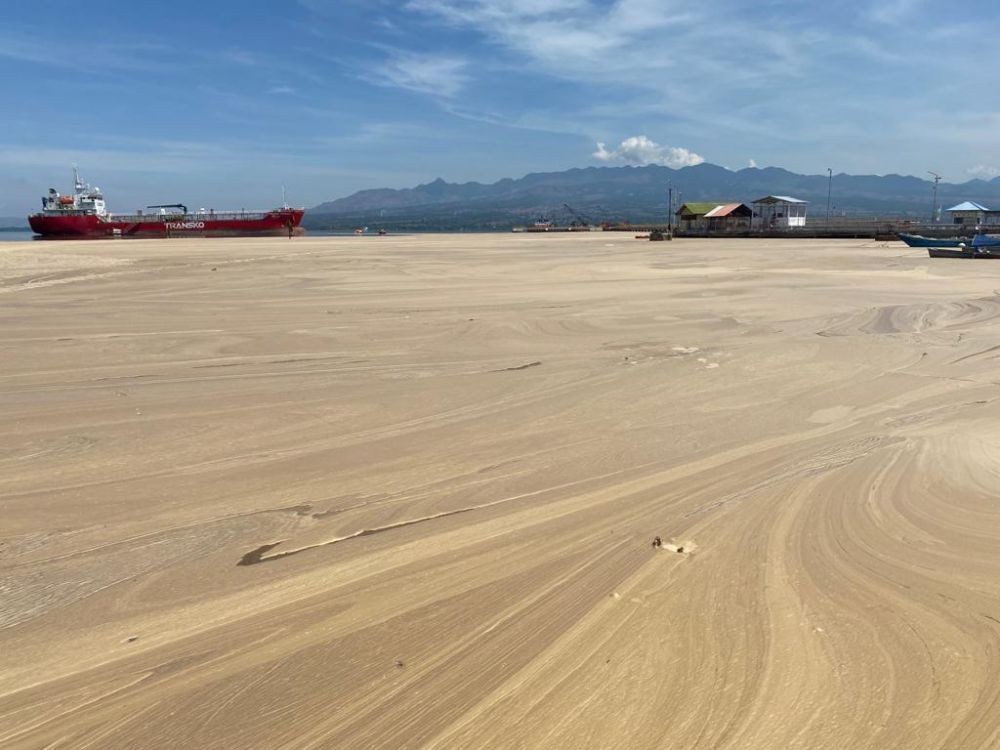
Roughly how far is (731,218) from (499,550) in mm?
75057

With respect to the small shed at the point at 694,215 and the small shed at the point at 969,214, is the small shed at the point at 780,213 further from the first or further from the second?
the small shed at the point at 969,214

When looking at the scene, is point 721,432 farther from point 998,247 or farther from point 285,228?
point 285,228

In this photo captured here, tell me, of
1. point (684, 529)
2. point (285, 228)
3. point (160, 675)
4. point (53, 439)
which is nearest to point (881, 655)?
point (684, 529)

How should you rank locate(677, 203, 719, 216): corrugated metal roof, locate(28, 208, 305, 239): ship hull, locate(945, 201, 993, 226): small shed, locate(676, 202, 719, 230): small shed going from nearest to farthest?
1. locate(945, 201, 993, 226): small shed
2. locate(676, 202, 719, 230): small shed
3. locate(677, 203, 719, 216): corrugated metal roof
4. locate(28, 208, 305, 239): ship hull

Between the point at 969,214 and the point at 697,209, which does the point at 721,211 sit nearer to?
the point at 697,209

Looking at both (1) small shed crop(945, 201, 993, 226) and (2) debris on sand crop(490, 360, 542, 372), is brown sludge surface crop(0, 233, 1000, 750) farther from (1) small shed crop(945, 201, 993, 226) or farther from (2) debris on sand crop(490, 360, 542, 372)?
(1) small shed crop(945, 201, 993, 226)

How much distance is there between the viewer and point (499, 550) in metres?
3.54

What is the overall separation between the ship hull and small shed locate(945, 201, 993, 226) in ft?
225

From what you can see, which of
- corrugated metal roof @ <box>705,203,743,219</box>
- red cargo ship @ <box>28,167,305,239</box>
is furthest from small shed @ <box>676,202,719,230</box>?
red cargo ship @ <box>28,167,305,239</box>

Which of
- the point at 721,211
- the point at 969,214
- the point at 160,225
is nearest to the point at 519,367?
the point at 721,211

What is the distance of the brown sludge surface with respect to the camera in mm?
2406

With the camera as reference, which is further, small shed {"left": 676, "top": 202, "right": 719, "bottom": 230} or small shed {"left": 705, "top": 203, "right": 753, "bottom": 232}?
small shed {"left": 676, "top": 202, "right": 719, "bottom": 230}

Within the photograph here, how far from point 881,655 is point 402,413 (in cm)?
412

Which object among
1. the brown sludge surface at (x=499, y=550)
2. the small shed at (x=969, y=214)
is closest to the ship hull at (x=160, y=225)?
the small shed at (x=969, y=214)
